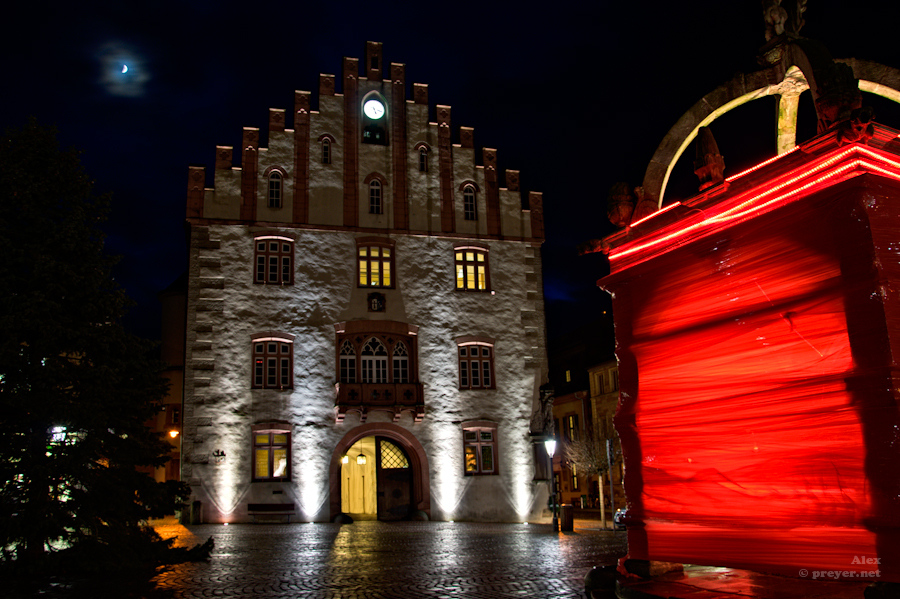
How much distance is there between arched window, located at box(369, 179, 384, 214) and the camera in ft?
86.7

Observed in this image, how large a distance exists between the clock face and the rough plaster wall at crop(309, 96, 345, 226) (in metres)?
0.92

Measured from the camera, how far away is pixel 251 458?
23.4 metres

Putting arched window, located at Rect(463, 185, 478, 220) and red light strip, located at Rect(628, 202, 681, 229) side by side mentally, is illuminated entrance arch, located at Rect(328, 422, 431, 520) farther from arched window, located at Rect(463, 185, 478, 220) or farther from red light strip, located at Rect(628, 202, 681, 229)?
red light strip, located at Rect(628, 202, 681, 229)

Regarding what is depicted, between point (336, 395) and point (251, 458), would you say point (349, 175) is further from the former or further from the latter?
point (251, 458)

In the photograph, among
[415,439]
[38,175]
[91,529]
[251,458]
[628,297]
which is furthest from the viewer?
[415,439]

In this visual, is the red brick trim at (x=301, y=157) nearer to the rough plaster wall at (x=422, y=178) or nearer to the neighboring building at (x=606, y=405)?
the rough plaster wall at (x=422, y=178)

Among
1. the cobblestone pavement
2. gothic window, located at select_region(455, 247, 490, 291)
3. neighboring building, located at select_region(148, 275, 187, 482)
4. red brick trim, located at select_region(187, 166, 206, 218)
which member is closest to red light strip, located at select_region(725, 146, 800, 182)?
the cobblestone pavement

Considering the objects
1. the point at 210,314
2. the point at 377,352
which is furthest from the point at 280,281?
the point at 377,352

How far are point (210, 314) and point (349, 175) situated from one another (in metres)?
6.85

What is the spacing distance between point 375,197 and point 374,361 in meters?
5.93

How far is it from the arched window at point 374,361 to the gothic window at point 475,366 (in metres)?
2.68

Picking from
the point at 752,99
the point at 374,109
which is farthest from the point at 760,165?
the point at 374,109

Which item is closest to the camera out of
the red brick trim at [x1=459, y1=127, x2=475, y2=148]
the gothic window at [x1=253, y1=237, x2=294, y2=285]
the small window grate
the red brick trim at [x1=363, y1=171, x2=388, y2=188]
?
the gothic window at [x1=253, y1=237, x2=294, y2=285]

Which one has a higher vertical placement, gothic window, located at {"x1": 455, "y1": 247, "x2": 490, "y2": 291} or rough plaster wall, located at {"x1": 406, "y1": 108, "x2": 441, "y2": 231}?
rough plaster wall, located at {"x1": 406, "y1": 108, "x2": 441, "y2": 231}
